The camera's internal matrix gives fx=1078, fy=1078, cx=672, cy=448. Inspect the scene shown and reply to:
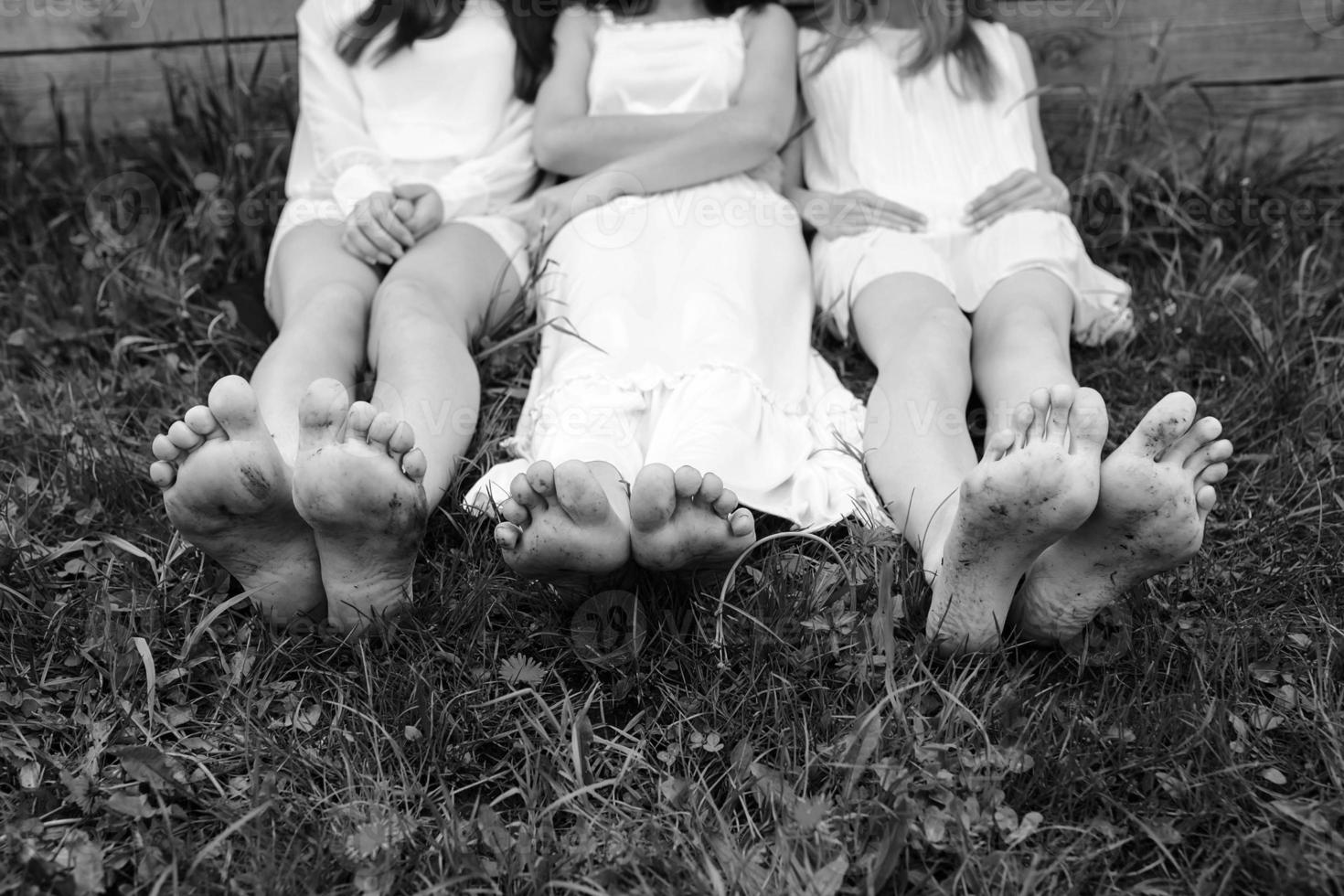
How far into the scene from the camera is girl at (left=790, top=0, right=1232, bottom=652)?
1107mm

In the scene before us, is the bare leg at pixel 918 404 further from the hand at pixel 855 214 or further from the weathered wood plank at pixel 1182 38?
the weathered wood plank at pixel 1182 38

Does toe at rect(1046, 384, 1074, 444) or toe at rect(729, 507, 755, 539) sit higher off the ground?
toe at rect(1046, 384, 1074, 444)

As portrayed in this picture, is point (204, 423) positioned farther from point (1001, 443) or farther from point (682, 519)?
point (1001, 443)

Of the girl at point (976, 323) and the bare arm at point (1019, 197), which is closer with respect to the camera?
the girl at point (976, 323)

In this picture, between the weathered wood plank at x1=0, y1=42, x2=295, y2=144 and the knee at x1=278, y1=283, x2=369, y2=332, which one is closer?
the knee at x1=278, y1=283, x2=369, y2=332

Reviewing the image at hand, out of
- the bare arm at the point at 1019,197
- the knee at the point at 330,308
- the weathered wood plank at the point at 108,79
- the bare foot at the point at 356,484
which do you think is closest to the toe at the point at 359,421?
the bare foot at the point at 356,484

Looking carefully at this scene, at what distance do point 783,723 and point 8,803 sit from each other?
834 millimetres

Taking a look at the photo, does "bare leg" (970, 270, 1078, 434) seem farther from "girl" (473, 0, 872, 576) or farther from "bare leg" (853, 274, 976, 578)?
"girl" (473, 0, 872, 576)

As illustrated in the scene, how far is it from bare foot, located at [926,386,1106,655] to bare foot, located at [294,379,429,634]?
23.7 inches

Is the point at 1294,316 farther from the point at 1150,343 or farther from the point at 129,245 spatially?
the point at 129,245

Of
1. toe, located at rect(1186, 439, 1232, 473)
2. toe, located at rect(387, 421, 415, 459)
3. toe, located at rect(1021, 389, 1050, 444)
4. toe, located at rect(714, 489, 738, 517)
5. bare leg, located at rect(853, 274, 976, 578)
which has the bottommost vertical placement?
bare leg, located at rect(853, 274, 976, 578)

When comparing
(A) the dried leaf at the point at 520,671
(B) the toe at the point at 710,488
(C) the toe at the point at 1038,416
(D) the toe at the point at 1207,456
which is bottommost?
(A) the dried leaf at the point at 520,671

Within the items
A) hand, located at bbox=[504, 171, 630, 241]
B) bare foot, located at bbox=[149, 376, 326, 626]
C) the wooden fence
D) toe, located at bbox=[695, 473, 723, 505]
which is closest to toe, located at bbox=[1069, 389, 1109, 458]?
toe, located at bbox=[695, 473, 723, 505]

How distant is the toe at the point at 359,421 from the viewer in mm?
1132
